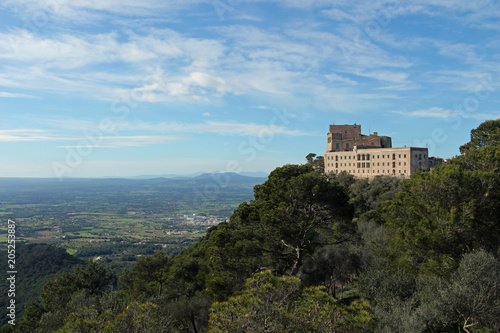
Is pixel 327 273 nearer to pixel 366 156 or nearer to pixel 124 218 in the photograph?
pixel 366 156

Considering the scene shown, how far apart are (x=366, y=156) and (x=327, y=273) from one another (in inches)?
1472

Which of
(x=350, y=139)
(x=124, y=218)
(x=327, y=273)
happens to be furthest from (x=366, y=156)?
(x=124, y=218)

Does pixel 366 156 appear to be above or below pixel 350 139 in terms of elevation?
below

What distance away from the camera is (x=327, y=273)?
20.9 metres

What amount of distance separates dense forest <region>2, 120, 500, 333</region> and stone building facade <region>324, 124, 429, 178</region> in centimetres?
2850

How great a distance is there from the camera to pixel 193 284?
2442cm

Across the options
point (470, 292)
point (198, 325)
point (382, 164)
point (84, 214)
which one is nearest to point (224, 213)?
point (84, 214)

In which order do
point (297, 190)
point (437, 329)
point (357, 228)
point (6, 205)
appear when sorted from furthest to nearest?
point (6, 205) → point (357, 228) → point (297, 190) → point (437, 329)

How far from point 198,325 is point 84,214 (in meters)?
123

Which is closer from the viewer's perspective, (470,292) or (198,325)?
(470,292)

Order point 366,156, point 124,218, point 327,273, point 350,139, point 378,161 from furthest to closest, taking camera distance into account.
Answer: point 124,218 → point 350,139 → point 366,156 → point 378,161 → point 327,273

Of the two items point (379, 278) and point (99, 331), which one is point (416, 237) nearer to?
point (379, 278)

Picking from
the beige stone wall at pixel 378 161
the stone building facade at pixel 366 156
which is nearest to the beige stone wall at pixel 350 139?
the stone building facade at pixel 366 156

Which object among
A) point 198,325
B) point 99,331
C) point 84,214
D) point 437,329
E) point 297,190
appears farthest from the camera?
point 84,214
